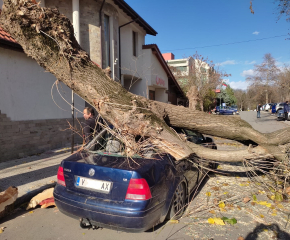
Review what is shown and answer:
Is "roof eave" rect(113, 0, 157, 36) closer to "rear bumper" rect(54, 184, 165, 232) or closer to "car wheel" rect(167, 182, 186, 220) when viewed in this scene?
"car wheel" rect(167, 182, 186, 220)

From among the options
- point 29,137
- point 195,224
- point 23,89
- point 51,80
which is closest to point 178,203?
point 195,224

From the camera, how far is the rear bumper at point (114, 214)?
8.76 feet

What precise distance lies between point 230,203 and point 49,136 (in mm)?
6902

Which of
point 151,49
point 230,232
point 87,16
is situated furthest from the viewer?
point 151,49

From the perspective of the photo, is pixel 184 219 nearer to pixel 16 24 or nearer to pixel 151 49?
pixel 16 24

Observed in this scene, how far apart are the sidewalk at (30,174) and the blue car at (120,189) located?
5.75 feet

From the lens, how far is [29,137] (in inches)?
305

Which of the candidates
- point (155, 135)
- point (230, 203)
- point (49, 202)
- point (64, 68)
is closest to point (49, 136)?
point (49, 202)

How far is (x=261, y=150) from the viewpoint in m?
3.98

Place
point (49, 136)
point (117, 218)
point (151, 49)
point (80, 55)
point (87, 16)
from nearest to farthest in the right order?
point (117, 218)
point (80, 55)
point (49, 136)
point (87, 16)
point (151, 49)

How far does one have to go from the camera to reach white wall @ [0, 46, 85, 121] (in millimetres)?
6990

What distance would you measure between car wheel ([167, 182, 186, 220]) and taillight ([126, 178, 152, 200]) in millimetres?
757

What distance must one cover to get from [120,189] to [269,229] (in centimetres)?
229

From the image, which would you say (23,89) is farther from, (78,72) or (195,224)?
(195,224)
